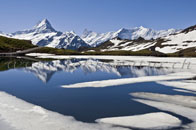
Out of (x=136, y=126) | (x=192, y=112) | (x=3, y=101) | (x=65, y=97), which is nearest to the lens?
(x=136, y=126)

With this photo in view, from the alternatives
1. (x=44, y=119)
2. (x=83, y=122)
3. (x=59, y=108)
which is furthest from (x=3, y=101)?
(x=83, y=122)

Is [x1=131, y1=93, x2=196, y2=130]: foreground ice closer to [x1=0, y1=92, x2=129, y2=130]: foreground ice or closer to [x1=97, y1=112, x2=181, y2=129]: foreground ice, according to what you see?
[x1=97, y1=112, x2=181, y2=129]: foreground ice

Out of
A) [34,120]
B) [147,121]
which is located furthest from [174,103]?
[34,120]

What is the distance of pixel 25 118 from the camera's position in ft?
47.2

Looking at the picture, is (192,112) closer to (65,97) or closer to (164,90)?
(164,90)

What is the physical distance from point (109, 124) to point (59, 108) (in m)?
5.10

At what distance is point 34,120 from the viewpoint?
550 inches

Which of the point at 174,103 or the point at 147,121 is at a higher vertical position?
the point at 174,103

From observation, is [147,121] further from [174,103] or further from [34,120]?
[34,120]

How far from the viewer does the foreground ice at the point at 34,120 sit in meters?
12.7

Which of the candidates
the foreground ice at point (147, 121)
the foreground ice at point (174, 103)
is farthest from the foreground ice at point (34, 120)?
the foreground ice at point (174, 103)

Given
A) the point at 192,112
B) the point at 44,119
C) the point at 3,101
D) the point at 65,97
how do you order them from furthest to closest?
the point at 65,97 < the point at 3,101 < the point at 192,112 < the point at 44,119

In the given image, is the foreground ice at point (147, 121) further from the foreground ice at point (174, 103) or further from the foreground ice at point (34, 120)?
the foreground ice at point (174, 103)

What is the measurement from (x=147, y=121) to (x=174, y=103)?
5830 mm
